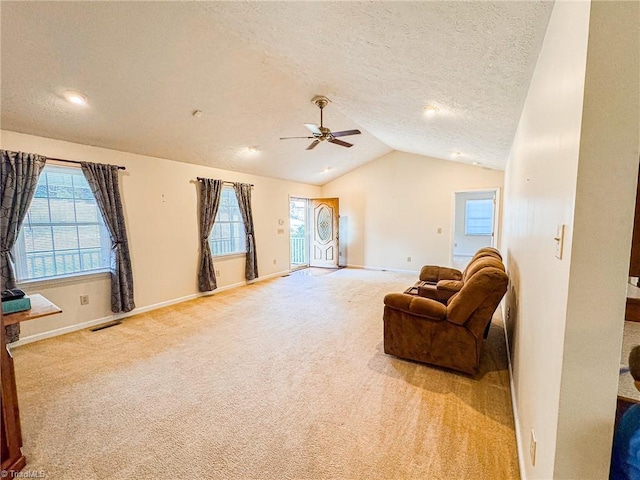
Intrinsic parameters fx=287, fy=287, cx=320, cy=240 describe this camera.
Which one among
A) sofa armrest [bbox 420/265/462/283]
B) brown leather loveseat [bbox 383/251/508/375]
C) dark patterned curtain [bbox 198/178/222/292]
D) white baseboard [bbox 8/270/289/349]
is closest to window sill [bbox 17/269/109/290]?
white baseboard [bbox 8/270/289/349]

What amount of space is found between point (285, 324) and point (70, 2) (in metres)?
3.44

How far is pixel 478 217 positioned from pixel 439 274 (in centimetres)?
615

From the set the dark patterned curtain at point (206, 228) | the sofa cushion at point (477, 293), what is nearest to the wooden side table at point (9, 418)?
the sofa cushion at point (477, 293)

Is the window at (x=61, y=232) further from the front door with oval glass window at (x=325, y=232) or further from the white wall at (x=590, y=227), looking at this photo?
the front door with oval glass window at (x=325, y=232)

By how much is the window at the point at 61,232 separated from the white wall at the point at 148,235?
197 millimetres

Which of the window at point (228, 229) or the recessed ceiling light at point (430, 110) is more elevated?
the recessed ceiling light at point (430, 110)

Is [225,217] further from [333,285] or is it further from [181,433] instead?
[181,433]

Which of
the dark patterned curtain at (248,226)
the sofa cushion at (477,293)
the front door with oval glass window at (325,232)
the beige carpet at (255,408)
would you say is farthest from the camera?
the front door with oval glass window at (325,232)

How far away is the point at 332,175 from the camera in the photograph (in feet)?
24.9

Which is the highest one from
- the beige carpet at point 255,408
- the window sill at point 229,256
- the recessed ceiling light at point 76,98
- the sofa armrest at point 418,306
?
the recessed ceiling light at point 76,98

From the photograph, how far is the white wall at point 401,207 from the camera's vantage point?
21.2 feet

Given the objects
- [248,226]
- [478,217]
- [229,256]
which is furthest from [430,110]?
[478,217]

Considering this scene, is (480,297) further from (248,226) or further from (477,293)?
(248,226)

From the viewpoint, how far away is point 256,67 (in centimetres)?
286
